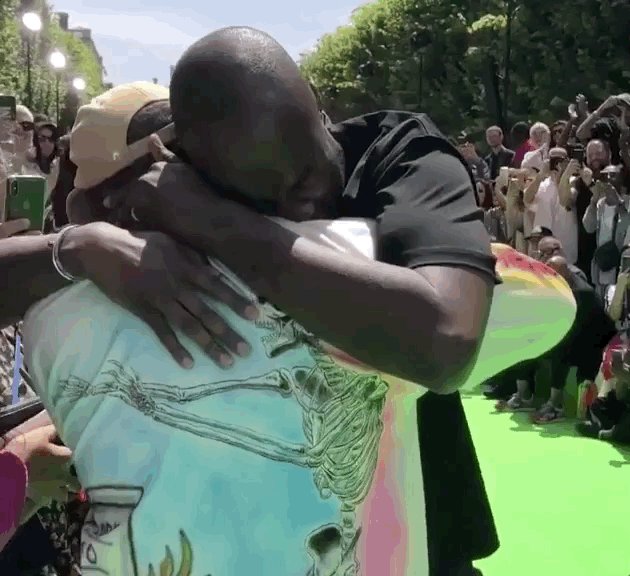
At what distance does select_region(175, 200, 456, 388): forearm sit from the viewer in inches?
40.5

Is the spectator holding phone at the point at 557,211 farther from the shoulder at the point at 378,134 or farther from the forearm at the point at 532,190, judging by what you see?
the shoulder at the point at 378,134

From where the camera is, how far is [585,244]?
8125 millimetres

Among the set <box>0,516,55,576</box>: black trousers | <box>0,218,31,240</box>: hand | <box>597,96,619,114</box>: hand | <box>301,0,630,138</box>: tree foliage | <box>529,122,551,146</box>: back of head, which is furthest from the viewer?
<box>301,0,630,138</box>: tree foliage

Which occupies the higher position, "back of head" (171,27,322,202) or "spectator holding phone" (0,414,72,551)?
"back of head" (171,27,322,202)

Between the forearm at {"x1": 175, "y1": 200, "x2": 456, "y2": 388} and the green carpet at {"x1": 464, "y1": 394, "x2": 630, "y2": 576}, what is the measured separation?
353cm

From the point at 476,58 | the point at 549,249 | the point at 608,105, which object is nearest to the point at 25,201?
the point at 549,249

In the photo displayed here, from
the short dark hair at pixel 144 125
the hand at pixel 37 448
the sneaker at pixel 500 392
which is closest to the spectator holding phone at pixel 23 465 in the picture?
the hand at pixel 37 448

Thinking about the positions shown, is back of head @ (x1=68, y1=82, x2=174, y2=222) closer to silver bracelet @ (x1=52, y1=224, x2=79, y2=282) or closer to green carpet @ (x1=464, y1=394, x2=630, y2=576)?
silver bracelet @ (x1=52, y1=224, x2=79, y2=282)

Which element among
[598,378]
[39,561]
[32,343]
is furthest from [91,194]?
[598,378]

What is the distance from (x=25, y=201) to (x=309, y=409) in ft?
3.45

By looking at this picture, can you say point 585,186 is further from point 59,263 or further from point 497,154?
point 59,263

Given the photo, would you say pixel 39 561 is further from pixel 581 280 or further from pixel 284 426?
pixel 581 280

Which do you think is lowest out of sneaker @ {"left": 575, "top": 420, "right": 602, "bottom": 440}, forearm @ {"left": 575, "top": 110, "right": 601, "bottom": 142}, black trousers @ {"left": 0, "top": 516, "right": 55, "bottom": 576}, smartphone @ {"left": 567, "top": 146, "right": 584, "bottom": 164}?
sneaker @ {"left": 575, "top": 420, "right": 602, "bottom": 440}

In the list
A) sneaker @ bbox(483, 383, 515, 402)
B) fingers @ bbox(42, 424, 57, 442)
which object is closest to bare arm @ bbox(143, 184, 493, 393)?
fingers @ bbox(42, 424, 57, 442)
